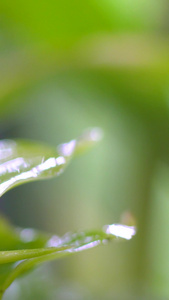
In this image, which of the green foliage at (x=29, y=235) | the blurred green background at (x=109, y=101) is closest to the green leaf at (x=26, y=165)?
the green foliage at (x=29, y=235)

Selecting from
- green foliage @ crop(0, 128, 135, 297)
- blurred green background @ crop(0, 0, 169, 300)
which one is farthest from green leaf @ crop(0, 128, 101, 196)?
blurred green background @ crop(0, 0, 169, 300)

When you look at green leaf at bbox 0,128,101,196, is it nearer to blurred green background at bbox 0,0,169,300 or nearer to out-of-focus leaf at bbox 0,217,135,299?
out-of-focus leaf at bbox 0,217,135,299

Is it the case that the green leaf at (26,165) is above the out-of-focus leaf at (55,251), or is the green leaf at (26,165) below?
above

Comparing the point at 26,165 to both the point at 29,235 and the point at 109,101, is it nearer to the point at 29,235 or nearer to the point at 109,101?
the point at 29,235

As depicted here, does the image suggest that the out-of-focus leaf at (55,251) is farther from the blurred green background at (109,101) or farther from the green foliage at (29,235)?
the blurred green background at (109,101)

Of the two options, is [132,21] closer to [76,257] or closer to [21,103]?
[21,103]

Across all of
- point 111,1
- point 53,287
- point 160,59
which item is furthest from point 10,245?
point 111,1

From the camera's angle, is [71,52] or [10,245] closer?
[10,245]
